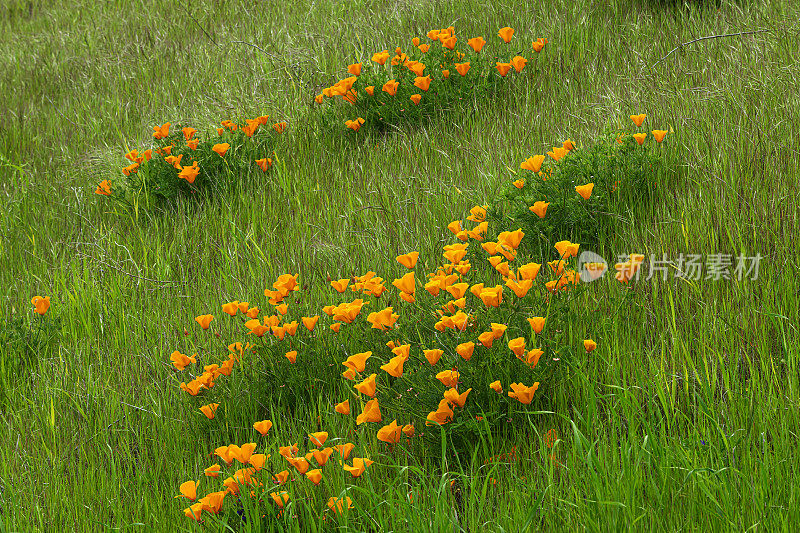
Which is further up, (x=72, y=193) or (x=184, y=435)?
Answer: (x=72, y=193)

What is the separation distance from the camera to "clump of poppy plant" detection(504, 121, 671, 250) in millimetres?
3143

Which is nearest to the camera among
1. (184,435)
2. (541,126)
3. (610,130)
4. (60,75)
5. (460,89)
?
(184,435)

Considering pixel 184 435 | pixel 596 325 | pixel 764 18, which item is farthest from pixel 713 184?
pixel 184 435

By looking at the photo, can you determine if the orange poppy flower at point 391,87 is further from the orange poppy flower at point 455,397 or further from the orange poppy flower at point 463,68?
the orange poppy flower at point 455,397

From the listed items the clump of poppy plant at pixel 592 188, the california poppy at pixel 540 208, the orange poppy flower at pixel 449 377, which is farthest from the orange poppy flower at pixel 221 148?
the orange poppy flower at pixel 449 377

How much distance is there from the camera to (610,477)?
1962 mm

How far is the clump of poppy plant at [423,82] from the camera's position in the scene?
4.61 meters

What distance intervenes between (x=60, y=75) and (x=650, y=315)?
7.37 m

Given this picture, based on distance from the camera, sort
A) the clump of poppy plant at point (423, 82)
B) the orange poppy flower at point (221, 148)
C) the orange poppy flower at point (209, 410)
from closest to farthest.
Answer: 1. the orange poppy flower at point (209, 410)
2. the orange poppy flower at point (221, 148)
3. the clump of poppy plant at point (423, 82)

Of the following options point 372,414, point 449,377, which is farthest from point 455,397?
point 372,414

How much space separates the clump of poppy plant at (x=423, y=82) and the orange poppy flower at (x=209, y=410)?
7.77ft

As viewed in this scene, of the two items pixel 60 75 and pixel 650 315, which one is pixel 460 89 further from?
pixel 60 75

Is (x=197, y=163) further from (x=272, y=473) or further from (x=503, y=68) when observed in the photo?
(x=272, y=473)

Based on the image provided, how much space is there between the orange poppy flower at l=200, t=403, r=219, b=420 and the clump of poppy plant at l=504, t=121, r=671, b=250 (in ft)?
4.82
